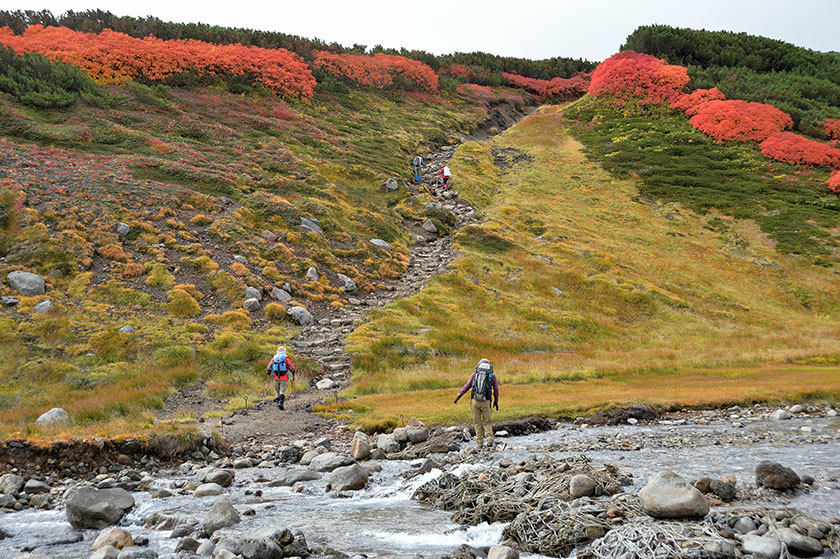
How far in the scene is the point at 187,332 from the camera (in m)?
29.8

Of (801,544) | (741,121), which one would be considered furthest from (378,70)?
(801,544)

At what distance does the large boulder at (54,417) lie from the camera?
758 inches

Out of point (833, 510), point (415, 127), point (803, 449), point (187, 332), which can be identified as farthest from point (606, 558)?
point (415, 127)

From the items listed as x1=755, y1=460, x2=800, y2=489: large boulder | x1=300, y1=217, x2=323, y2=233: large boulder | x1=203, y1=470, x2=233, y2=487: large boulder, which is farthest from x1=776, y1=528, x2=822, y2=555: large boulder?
x1=300, y1=217, x2=323, y2=233: large boulder

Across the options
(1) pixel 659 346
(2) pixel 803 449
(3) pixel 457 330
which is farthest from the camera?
(1) pixel 659 346

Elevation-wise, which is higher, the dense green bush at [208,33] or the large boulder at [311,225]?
the dense green bush at [208,33]

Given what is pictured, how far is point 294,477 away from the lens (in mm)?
15805

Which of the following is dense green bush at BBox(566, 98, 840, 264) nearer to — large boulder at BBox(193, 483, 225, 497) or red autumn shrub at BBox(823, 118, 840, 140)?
red autumn shrub at BBox(823, 118, 840, 140)

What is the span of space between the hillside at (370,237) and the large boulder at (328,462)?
221 inches

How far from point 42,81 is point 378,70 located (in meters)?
59.7

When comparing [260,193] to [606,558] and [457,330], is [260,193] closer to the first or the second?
[457,330]

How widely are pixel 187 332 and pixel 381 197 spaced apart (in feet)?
114

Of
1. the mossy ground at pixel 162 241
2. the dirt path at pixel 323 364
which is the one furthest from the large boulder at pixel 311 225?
the dirt path at pixel 323 364

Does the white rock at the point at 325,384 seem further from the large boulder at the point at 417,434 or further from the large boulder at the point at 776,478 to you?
the large boulder at the point at 776,478
